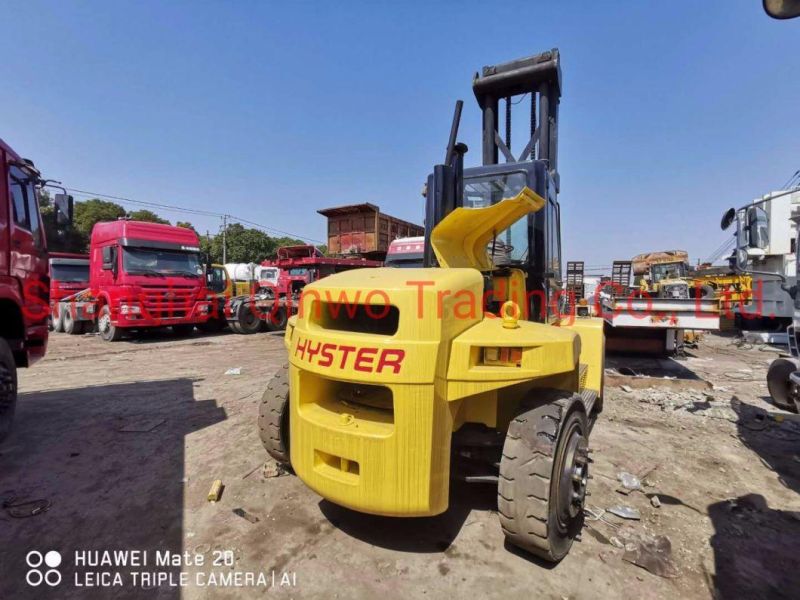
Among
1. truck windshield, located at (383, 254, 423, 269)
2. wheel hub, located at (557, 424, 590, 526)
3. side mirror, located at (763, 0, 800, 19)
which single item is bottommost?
wheel hub, located at (557, 424, 590, 526)

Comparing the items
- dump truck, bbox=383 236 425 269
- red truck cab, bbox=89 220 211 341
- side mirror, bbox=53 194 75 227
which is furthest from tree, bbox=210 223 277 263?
side mirror, bbox=53 194 75 227

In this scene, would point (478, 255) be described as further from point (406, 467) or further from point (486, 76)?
point (486, 76)

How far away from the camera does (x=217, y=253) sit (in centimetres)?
4016

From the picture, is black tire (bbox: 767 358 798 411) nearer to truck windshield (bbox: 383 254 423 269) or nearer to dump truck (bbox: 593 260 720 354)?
dump truck (bbox: 593 260 720 354)

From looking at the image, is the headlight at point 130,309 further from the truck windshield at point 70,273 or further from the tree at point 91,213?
the tree at point 91,213

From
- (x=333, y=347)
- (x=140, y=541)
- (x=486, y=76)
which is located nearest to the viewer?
(x=333, y=347)

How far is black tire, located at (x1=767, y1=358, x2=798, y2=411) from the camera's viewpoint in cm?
493

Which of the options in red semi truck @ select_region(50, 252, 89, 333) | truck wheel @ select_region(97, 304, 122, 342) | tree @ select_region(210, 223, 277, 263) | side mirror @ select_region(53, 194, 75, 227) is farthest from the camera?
tree @ select_region(210, 223, 277, 263)

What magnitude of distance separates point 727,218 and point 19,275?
7438 millimetres

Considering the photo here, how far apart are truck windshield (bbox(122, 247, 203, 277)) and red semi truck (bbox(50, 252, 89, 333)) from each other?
592cm

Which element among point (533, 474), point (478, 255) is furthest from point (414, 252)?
point (533, 474)

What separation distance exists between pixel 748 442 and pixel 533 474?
A: 3505mm

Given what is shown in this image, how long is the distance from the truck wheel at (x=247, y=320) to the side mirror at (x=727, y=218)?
11.5m

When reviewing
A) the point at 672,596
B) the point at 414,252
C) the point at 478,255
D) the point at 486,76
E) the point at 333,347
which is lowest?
the point at 672,596
